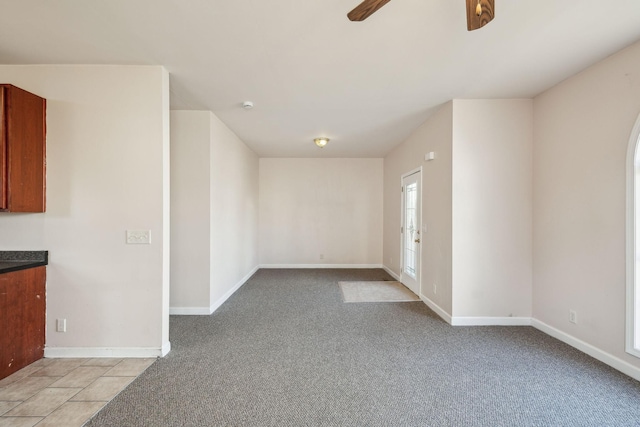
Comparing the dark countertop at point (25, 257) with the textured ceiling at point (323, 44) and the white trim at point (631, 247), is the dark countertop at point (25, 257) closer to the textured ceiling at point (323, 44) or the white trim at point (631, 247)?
the textured ceiling at point (323, 44)

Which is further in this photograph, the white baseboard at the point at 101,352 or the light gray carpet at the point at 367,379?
the white baseboard at the point at 101,352

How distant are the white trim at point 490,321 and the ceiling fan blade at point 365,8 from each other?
3.26 meters

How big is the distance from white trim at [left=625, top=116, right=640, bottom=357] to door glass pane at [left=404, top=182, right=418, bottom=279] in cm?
253

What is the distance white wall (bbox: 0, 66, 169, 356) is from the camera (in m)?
2.63

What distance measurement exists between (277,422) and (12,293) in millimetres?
2400

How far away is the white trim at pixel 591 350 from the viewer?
233cm

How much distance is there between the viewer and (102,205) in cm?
265

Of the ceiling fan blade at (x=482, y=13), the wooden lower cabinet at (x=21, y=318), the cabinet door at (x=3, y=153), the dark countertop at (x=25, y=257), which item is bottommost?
the wooden lower cabinet at (x=21, y=318)

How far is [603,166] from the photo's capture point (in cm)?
256

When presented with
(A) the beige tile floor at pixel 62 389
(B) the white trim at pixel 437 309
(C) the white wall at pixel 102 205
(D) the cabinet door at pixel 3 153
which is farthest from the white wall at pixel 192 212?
(B) the white trim at pixel 437 309

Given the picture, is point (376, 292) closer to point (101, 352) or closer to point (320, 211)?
point (320, 211)

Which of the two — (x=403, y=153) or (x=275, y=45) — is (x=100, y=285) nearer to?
(x=275, y=45)

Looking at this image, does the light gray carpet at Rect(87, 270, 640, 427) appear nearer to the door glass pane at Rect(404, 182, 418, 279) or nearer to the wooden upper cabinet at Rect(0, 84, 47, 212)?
the door glass pane at Rect(404, 182, 418, 279)

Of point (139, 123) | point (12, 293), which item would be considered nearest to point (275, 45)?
point (139, 123)
